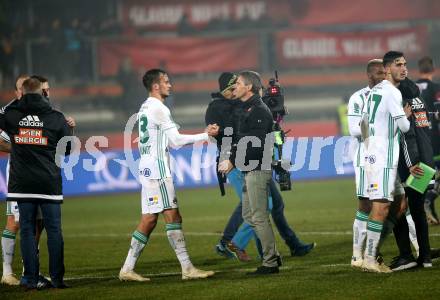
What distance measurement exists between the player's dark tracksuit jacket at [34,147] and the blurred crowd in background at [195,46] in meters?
21.8

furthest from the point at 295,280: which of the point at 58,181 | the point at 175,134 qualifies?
the point at 58,181

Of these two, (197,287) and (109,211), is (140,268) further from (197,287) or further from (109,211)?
(109,211)

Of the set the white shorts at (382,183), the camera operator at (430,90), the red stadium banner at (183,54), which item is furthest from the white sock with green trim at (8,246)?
the red stadium banner at (183,54)

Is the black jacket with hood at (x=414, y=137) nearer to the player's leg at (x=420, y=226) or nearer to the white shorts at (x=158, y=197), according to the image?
the player's leg at (x=420, y=226)

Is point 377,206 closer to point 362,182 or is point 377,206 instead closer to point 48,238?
point 362,182

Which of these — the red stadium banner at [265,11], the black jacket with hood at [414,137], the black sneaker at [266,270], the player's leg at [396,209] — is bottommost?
the black sneaker at [266,270]

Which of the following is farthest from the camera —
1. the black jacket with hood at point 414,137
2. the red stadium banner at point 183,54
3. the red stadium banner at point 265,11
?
the red stadium banner at point 265,11

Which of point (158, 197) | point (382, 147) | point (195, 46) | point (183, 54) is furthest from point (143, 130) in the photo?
point (195, 46)

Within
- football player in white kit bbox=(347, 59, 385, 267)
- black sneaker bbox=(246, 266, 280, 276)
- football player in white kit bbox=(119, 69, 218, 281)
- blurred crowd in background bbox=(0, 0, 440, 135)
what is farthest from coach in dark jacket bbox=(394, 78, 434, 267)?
blurred crowd in background bbox=(0, 0, 440, 135)

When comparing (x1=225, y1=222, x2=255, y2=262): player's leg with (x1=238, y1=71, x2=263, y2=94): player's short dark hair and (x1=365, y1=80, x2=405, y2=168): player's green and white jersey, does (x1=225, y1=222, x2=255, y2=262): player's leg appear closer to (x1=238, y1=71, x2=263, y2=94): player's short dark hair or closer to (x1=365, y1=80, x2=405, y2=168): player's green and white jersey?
(x1=238, y1=71, x2=263, y2=94): player's short dark hair

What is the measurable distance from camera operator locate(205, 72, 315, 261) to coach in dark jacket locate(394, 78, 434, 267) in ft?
7.04

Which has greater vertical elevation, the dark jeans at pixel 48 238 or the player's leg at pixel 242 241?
the dark jeans at pixel 48 238

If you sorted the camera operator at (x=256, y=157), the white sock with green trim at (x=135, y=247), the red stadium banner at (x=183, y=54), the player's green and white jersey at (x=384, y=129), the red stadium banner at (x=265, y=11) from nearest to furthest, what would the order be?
the player's green and white jersey at (x=384, y=129)
the camera operator at (x=256, y=157)
the white sock with green trim at (x=135, y=247)
the red stadium banner at (x=183, y=54)
the red stadium banner at (x=265, y=11)

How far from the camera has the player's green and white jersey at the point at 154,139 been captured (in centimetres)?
1086
